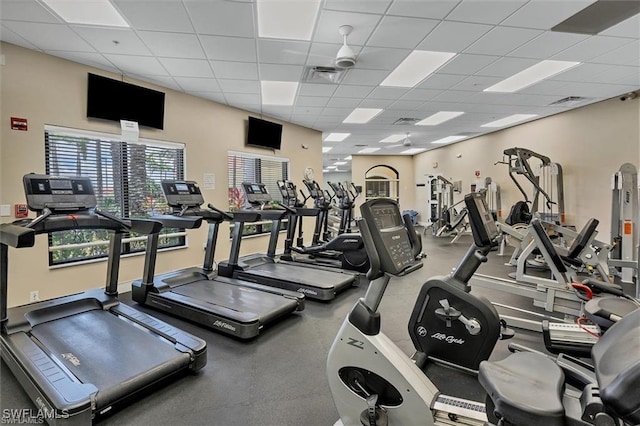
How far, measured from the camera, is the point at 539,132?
7.40 metres

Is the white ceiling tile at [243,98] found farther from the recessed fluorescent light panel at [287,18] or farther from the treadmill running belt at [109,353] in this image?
the treadmill running belt at [109,353]

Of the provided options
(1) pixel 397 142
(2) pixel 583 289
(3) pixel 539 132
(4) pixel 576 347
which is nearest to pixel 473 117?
(3) pixel 539 132

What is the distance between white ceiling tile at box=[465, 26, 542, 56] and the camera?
3.42m

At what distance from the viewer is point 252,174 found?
6.96 metres

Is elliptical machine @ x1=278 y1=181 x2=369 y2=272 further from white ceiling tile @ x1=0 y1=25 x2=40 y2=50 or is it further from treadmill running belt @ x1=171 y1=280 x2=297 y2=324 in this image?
white ceiling tile @ x1=0 y1=25 x2=40 y2=50

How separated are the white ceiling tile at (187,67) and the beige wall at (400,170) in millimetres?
9630

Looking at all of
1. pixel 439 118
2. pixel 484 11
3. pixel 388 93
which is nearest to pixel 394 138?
pixel 439 118

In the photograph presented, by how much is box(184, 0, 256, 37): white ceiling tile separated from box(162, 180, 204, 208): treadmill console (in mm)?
1839

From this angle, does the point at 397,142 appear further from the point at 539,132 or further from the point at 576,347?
the point at 576,347

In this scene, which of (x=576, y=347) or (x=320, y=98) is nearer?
(x=576, y=347)

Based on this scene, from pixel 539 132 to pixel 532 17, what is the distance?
5204 millimetres

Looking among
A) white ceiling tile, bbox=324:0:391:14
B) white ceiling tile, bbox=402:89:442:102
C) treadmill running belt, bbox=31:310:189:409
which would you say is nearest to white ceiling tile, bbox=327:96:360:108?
white ceiling tile, bbox=402:89:442:102

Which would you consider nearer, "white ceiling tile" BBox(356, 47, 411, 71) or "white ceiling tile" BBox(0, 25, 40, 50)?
"white ceiling tile" BBox(0, 25, 40, 50)

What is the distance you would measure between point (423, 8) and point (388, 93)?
2556mm
